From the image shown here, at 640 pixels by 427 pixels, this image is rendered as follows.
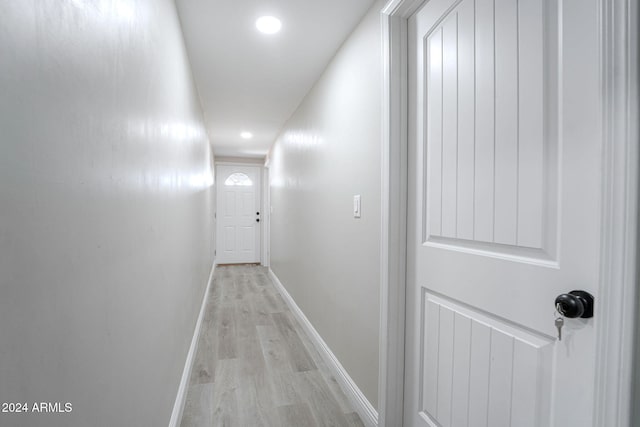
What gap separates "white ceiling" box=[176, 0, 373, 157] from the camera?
1732 millimetres

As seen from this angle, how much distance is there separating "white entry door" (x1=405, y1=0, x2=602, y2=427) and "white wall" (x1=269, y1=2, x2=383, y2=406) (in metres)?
0.28

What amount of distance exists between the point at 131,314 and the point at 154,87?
2.80 ft

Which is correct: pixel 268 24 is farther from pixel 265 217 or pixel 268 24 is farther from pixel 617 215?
pixel 265 217

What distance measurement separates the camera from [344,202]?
6.76 feet

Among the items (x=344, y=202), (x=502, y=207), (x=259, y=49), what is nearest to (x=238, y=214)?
(x=259, y=49)

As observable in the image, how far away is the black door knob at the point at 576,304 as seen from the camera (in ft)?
2.39

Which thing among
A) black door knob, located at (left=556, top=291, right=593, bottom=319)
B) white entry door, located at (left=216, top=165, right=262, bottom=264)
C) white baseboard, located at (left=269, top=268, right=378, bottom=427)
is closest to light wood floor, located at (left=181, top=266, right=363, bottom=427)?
white baseboard, located at (left=269, top=268, right=378, bottom=427)

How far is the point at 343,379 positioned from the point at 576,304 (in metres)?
1.59

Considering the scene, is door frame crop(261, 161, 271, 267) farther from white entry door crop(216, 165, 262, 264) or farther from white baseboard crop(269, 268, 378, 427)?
white baseboard crop(269, 268, 378, 427)

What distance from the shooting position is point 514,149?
0.93m

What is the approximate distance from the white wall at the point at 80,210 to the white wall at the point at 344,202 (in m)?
1.02

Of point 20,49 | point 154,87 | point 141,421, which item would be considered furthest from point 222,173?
point 20,49

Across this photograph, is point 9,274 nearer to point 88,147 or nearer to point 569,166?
point 88,147

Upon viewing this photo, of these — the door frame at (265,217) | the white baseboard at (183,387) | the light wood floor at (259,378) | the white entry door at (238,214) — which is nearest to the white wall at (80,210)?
the white baseboard at (183,387)
